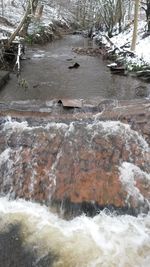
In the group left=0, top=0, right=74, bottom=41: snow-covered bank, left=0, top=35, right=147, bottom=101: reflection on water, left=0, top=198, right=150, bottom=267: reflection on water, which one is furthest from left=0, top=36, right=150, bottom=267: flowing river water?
left=0, top=0, right=74, bottom=41: snow-covered bank

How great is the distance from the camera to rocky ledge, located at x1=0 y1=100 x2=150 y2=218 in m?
6.04

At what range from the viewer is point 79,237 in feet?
17.8

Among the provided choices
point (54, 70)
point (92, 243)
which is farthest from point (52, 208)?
point (54, 70)

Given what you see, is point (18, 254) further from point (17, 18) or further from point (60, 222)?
point (17, 18)

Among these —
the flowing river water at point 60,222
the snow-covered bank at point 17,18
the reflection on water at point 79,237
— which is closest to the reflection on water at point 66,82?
the snow-covered bank at point 17,18

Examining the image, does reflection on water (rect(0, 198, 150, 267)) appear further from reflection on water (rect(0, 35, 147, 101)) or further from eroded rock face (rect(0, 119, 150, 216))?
reflection on water (rect(0, 35, 147, 101))

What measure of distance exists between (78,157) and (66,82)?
4740 millimetres

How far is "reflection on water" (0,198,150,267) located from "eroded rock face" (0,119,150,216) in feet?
0.94

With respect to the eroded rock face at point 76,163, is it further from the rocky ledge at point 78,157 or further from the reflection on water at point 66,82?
the reflection on water at point 66,82

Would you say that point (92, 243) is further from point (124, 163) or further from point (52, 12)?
point (52, 12)

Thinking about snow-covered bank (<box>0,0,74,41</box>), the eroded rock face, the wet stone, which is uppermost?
snow-covered bank (<box>0,0,74,41</box>)

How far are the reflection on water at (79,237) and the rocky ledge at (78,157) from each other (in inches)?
8.8

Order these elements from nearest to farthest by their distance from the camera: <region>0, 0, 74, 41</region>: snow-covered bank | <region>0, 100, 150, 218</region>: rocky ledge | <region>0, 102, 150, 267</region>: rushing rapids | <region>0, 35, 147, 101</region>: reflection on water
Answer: <region>0, 102, 150, 267</region>: rushing rapids < <region>0, 100, 150, 218</region>: rocky ledge < <region>0, 35, 147, 101</region>: reflection on water < <region>0, 0, 74, 41</region>: snow-covered bank

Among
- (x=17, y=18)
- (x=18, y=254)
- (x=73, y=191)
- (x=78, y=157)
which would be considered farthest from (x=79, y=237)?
(x=17, y=18)
